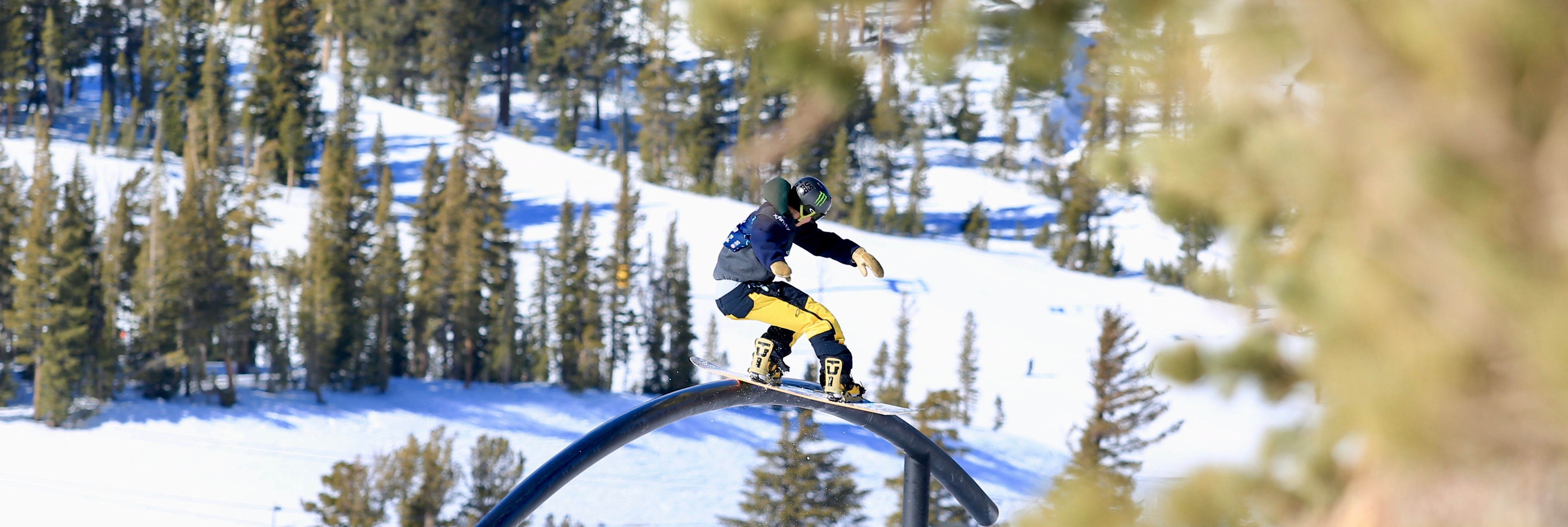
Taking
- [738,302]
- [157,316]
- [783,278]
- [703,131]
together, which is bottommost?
[738,302]

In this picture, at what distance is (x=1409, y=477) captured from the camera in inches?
66.5

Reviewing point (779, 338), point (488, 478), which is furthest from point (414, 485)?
point (779, 338)

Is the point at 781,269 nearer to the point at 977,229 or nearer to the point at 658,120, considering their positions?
the point at 977,229

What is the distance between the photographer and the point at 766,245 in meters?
6.41

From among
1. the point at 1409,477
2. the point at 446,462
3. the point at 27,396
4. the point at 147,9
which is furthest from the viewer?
the point at 147,9

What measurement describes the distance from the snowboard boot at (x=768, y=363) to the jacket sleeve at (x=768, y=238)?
3.16 ft

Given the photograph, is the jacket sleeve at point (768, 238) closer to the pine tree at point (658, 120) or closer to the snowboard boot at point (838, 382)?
the snowboard boot at point (838, 382)

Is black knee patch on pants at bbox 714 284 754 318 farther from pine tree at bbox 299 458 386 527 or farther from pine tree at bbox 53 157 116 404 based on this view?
pine tree at bbox 53 157 116 404

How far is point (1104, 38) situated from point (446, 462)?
2490cm

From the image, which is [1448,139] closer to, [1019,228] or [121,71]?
[1019,228]

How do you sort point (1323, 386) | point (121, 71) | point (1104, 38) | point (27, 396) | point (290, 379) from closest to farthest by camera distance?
point (1323, 386)
point (1104, 38)
point (27, 396)
point (290, 379)
point (121, 71)

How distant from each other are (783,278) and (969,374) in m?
35.8

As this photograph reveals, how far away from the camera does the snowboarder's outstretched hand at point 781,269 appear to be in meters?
6.22

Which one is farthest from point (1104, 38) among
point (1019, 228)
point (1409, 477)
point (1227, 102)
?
point (1019, 228)
